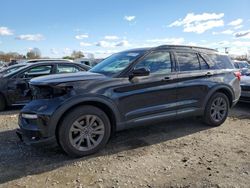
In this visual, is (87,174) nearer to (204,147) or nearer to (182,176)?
(182,176)

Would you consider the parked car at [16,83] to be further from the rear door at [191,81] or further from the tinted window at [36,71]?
the rear door at [191,81]

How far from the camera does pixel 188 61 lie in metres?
6.45

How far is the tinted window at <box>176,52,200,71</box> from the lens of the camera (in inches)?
246

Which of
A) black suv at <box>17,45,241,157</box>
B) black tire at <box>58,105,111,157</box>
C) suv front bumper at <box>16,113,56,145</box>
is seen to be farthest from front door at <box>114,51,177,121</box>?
suv front bumper at <box>16,113,56,145</box>

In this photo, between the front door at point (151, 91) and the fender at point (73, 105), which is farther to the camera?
the front door at point (151, 91)

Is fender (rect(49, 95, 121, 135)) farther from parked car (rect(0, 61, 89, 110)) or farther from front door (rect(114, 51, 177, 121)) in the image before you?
parked car (rect(0, 61, 89, 110))

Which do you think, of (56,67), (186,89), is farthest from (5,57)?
(186,89)

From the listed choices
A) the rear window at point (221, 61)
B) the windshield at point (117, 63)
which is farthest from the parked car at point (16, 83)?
the rear window at point (221, 61)

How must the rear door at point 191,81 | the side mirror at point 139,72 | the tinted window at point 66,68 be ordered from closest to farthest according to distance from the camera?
the side mirror at point 139,72, the rear door at point 191,81, the tinted window at point 66,68

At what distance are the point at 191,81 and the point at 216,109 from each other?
1054mm

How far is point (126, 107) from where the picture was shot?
5.38 m

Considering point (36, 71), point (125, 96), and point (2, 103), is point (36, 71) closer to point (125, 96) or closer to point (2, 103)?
point (2, 103)

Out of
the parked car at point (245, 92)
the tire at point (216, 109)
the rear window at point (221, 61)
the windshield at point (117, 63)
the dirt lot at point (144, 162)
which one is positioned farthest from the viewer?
the parked car at point (245, 92)

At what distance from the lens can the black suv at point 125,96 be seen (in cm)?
482
